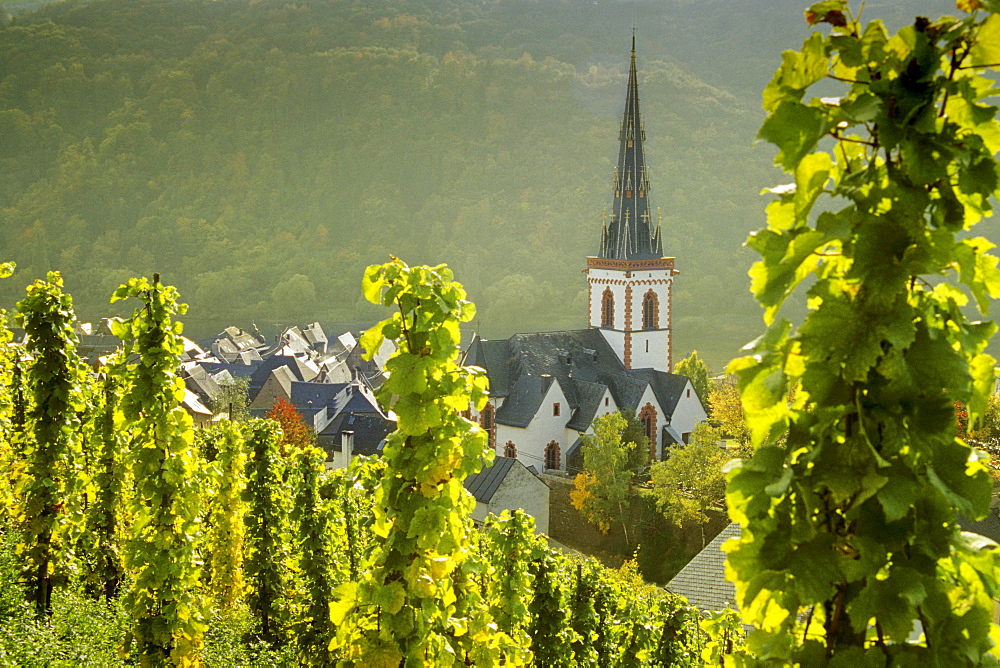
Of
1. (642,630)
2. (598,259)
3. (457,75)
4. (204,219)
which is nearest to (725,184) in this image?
(457,75)

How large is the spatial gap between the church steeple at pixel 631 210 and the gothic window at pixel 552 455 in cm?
1164

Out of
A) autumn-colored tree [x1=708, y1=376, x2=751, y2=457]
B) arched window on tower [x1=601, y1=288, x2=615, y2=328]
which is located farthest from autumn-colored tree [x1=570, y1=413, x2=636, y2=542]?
arched window on tower [x1=601, y1=288, x2=615, y2=328]

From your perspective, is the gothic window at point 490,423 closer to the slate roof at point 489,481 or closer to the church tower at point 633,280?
the church tower at point 633,280

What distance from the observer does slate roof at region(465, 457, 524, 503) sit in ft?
84.7

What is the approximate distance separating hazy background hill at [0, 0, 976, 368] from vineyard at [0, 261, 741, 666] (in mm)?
79953

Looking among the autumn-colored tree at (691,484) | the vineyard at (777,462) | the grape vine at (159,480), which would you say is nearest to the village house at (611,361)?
the autumn-colored tree at (691,484)

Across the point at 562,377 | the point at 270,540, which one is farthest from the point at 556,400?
the point at 270,540

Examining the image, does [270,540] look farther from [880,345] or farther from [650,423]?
[650,423]

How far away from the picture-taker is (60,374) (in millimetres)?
9688

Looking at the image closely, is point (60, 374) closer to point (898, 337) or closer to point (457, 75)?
point (898, 337)

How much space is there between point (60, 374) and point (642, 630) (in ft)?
25.1

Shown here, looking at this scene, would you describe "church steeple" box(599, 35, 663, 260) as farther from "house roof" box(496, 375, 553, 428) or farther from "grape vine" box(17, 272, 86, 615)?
"grape vine" box(17, 272, 86, 615)

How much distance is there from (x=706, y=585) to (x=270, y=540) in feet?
26.7

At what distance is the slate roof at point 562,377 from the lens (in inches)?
1417
